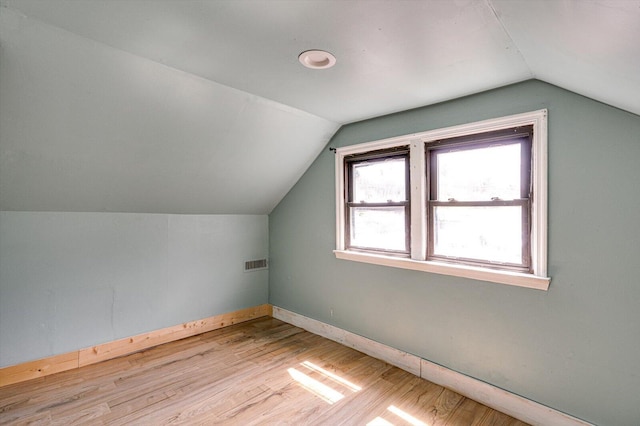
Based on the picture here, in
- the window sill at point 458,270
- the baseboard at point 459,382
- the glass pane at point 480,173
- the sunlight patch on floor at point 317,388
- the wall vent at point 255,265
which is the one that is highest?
the glass pane at point 480,173

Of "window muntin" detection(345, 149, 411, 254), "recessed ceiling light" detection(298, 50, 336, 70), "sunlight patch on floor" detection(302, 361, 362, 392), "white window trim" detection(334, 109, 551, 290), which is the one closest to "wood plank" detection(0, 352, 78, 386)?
"sunlight patch on floor" detection(302, 361, 362, 392)

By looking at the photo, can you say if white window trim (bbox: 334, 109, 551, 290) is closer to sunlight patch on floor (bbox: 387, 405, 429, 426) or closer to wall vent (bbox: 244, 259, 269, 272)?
sunlight patch on floor (bbox: 387, 405, 429, 426)

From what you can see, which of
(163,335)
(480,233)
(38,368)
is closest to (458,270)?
(480,233)

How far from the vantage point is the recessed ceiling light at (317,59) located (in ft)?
5.93

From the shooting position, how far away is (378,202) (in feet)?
10.2

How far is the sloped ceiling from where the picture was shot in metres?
1.38

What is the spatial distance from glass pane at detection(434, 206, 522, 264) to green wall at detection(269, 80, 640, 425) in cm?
22

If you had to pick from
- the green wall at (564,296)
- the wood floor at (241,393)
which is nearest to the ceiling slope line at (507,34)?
the green wall at (564,296)

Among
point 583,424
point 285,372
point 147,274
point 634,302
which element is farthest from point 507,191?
point 147,274

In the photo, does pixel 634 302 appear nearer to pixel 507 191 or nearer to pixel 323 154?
pixel 507 191

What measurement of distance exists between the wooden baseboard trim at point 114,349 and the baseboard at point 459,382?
1.15 meters

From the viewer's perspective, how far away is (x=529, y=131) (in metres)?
2.16

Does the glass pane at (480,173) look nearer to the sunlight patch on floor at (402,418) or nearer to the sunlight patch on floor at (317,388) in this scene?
the sunlight patch on floor at (402,418)

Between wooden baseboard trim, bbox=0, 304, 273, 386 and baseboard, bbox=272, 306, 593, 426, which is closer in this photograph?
baseboard, bbox=272, 306, 593, 426
